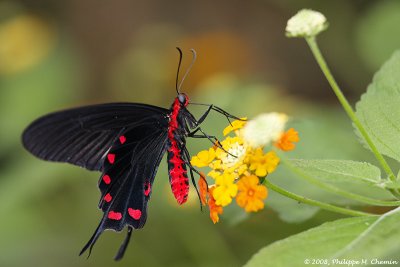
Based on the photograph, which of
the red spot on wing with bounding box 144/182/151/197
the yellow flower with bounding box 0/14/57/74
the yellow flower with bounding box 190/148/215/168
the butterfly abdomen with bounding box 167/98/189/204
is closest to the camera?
the yellow flower with bounding box 190/148/215/168

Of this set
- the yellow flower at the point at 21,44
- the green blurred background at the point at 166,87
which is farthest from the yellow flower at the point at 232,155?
the yellow flower at the point at 21,44

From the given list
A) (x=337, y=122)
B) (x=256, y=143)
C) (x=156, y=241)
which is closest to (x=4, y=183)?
(x=156, y=241)

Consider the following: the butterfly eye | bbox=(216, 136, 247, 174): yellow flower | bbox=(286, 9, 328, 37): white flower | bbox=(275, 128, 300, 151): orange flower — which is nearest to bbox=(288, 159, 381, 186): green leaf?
bbox=(275, 128, 300, 151): orange flower

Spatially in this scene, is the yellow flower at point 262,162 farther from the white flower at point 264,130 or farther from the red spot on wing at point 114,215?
the red spot on wing at point 114,215

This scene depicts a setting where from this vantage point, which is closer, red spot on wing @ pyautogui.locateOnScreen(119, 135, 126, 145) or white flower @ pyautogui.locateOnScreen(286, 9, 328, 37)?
white flower @ pyautogui.locateOnScreen(286, 9, 328, 37)

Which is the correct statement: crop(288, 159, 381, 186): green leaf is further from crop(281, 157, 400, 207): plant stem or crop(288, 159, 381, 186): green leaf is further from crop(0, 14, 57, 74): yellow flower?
crop(0, 14, 57, 74): yellow flower

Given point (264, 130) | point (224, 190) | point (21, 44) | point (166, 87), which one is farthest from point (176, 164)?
point (21, 44)
